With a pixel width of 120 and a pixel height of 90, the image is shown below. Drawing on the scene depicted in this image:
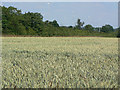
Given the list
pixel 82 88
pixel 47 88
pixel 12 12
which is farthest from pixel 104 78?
pixel 12 12

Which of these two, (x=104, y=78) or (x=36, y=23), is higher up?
(x=36, y=23)

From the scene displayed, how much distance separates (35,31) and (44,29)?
250 cm

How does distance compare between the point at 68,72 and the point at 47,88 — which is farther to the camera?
the point at 68,72

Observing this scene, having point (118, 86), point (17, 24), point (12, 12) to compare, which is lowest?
point (118, 86)

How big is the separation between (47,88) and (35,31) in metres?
32.0

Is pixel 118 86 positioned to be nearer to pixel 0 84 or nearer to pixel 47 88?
pixel 47 88

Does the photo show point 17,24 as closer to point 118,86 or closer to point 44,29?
point 44,29

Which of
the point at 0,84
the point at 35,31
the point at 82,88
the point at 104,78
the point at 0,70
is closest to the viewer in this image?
the point at 82,88

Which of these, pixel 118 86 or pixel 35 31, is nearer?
pixel 118 86

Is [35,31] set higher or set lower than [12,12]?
lower

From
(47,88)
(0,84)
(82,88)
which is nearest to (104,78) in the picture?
(82,88)

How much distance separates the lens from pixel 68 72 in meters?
1.55

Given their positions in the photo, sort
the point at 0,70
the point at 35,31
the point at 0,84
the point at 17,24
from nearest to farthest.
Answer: the point at 0,84, the point at 0,70, the point at 17,24, the point at 35,31

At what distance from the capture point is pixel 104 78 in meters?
1.41
